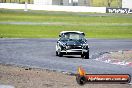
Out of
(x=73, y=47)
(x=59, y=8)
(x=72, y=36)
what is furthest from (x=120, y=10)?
(x=73, y=47)

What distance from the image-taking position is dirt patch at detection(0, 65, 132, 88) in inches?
641

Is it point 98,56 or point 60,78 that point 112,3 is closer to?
point 98,56

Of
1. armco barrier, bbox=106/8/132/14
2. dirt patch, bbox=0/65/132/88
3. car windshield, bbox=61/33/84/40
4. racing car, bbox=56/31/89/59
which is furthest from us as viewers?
armco barrier, bbox=106/8/132/14

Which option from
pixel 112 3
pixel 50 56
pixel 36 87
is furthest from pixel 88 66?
pixel 112 3

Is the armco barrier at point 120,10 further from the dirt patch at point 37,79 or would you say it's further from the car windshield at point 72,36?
the dirt patch at point 37,79

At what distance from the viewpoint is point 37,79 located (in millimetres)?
17797

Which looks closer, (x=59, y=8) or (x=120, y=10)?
(x=120, y=10)

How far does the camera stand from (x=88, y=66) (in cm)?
2322

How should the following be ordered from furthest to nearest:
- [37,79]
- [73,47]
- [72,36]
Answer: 1. [72,36]
2. [73,47]
3. [37,79]

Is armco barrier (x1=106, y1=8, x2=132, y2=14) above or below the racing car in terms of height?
below

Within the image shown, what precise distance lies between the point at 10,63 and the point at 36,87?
343 inches

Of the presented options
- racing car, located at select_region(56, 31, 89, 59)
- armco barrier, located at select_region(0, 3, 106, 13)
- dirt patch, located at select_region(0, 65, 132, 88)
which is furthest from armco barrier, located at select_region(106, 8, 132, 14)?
dirt patch, located at select_region(0, 65, 132, 88)

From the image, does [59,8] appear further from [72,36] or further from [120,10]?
[72,36]

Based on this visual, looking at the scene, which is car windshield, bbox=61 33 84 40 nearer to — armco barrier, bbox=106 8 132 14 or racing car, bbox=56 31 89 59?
racing car, bbox=56 31 89 59
